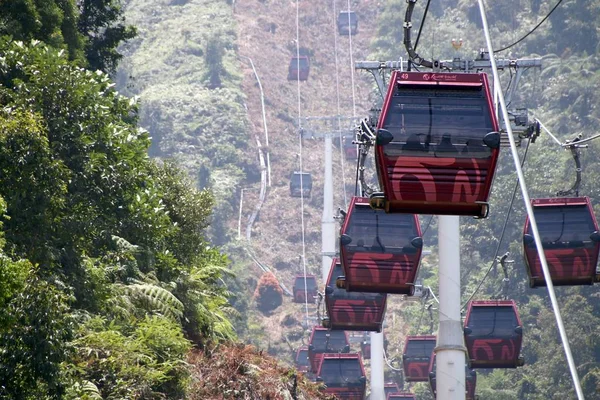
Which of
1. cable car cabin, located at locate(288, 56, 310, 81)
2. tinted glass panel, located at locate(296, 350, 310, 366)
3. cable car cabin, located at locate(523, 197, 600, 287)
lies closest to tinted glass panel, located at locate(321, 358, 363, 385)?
cable car cabin, located at locate(523, 197, 600, 287)

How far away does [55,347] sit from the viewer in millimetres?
13969

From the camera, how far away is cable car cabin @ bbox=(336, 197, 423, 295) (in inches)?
950

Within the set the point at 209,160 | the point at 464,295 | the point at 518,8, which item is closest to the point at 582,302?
the point at 464,295

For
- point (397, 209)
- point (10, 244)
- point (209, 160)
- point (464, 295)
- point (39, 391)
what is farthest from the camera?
point (209, 160)

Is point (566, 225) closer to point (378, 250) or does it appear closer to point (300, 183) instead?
point (378, 250)

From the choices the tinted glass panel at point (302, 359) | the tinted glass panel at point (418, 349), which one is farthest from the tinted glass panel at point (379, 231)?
the tinted glass panel at point (302, 359)

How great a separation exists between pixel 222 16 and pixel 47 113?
104056mm

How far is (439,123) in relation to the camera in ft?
51.6

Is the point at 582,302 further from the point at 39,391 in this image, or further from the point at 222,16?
the point at 222,16

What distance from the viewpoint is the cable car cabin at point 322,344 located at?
4603 cm

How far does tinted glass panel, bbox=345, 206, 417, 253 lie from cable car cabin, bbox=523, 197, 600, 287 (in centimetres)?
232

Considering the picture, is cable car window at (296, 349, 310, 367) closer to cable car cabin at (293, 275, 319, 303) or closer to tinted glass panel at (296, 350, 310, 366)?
tinted glass panel at (296, 350, 310, 366)

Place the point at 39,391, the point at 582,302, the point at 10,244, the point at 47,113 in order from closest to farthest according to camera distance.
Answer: the point at 39,391
the point at 10,244
the point at 47,113
the point at 582,302

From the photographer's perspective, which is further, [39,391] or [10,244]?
[10,244]
